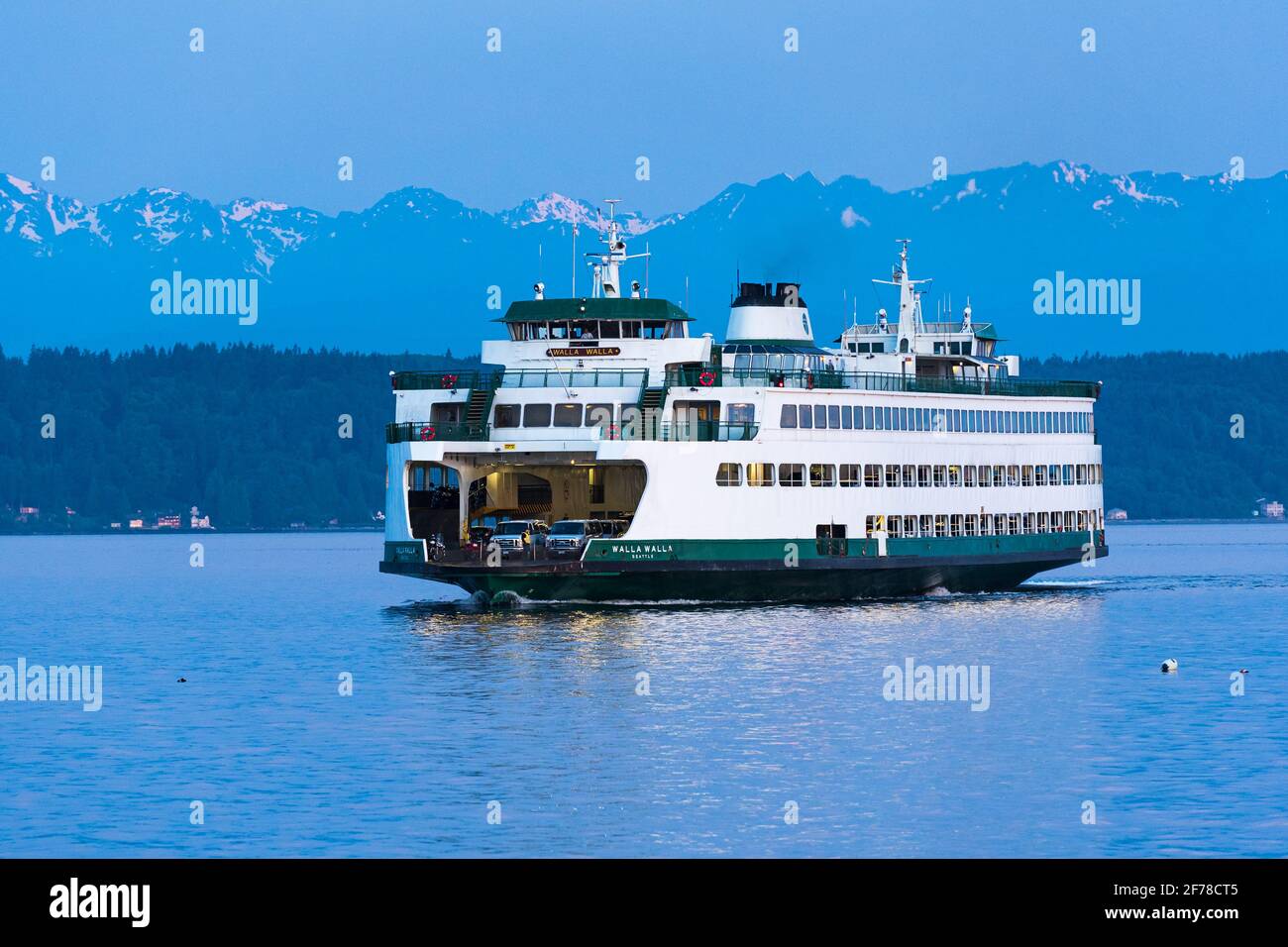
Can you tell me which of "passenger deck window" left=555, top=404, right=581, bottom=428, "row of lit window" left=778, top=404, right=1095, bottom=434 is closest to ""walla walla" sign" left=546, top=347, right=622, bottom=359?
"passenger deck window" left=555, top=404, right=581, bottom=428

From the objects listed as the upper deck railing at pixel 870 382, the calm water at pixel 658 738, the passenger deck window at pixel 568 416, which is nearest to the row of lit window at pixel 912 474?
the upper deck railing at pixel 870 382

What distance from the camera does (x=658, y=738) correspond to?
43.2m

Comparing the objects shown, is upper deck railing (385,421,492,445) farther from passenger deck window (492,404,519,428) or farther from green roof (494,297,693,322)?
green roof (494,297,693,322)

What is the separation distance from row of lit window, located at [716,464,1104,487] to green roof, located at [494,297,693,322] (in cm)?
722

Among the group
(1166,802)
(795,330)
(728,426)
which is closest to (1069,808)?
(1166,802)

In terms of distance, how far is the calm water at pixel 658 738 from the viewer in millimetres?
33594

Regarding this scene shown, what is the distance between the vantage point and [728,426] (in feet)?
233

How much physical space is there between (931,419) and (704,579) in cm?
1500

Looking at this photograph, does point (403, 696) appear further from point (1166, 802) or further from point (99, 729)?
point (1166, 802)

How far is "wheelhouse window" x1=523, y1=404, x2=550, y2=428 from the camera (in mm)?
72500

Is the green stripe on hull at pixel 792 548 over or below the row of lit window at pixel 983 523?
below

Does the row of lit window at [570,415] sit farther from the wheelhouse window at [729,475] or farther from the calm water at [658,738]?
the calm water at [658,738]

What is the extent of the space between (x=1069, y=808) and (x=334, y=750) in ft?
50.1

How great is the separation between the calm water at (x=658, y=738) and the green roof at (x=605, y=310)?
10695 millimetres
